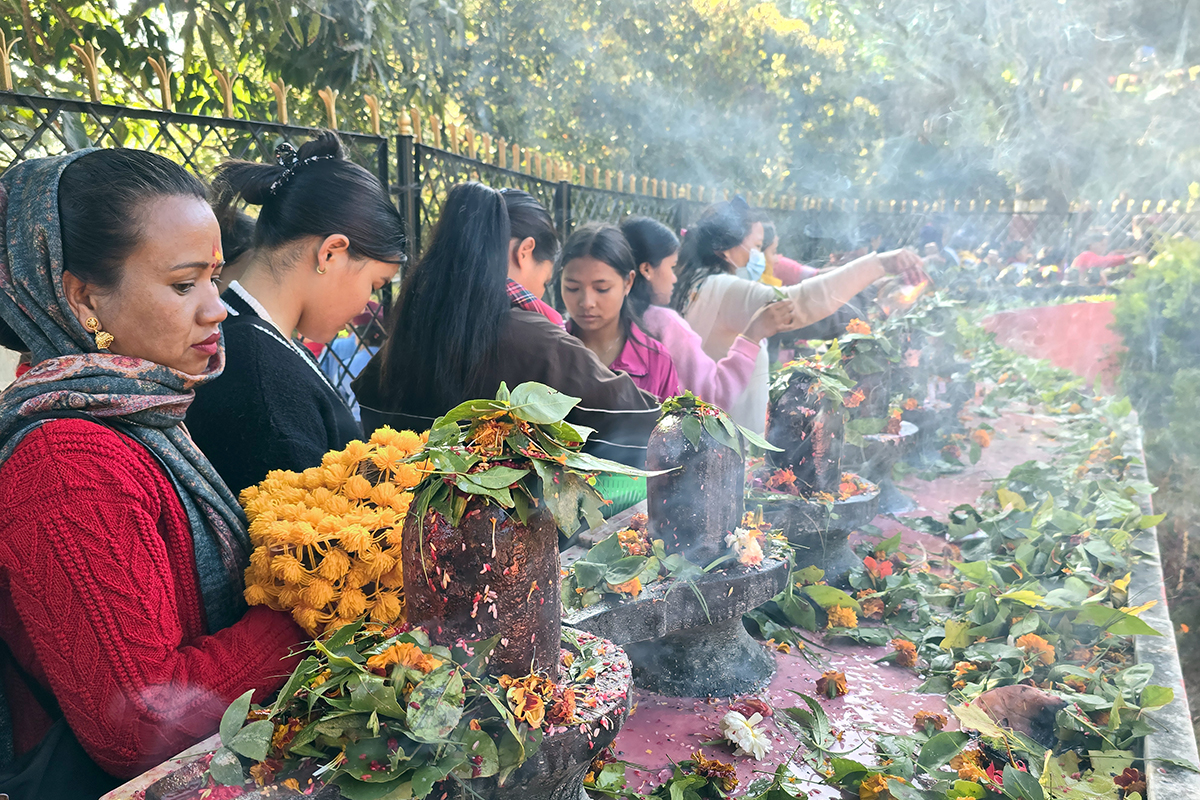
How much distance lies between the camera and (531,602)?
146 centimetres

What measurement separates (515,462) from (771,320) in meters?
2.99

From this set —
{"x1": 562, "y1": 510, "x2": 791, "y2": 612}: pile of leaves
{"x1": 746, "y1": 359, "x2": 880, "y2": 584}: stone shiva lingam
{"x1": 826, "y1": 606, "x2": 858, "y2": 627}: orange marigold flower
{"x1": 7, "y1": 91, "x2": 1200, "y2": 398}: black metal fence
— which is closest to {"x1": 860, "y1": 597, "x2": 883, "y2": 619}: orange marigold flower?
{"x1": 826, "y1": 606, "x2": 858, "y2": 627}: orange marigold flower

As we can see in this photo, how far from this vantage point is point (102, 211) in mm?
1445

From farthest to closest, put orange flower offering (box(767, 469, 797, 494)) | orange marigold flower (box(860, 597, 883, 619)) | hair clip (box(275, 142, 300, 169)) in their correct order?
orange flower offering (box(767, 469, 797, 494)) < orange marigold flower (box(860, 597, 883, 619)) < hair clip (box(275, 142, 300, 169))

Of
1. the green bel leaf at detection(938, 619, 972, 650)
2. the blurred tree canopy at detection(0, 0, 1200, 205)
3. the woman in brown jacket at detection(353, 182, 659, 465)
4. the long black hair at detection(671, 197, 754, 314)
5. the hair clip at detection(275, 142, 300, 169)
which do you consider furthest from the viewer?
the blurred tree canopy at detection(0, 0, 1200, 205)

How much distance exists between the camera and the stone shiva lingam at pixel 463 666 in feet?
4.24

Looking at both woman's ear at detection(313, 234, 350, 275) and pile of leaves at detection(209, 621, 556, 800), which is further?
woman's ear at detection(313, 234, 350, 275)

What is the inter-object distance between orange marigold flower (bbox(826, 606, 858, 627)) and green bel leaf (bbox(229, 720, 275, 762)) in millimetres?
2518

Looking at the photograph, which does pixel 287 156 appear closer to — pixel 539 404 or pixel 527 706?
pixel 539 404

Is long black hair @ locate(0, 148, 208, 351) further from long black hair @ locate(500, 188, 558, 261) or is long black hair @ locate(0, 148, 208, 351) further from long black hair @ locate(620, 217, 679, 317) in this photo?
long black hair @ locate(620, 217, 679, 317)

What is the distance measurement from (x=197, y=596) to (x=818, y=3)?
18.1m

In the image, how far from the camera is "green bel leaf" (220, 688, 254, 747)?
1273 mm

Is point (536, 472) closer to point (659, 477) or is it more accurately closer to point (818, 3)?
point (659, 477)

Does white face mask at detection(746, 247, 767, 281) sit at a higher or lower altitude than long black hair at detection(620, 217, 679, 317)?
lower
